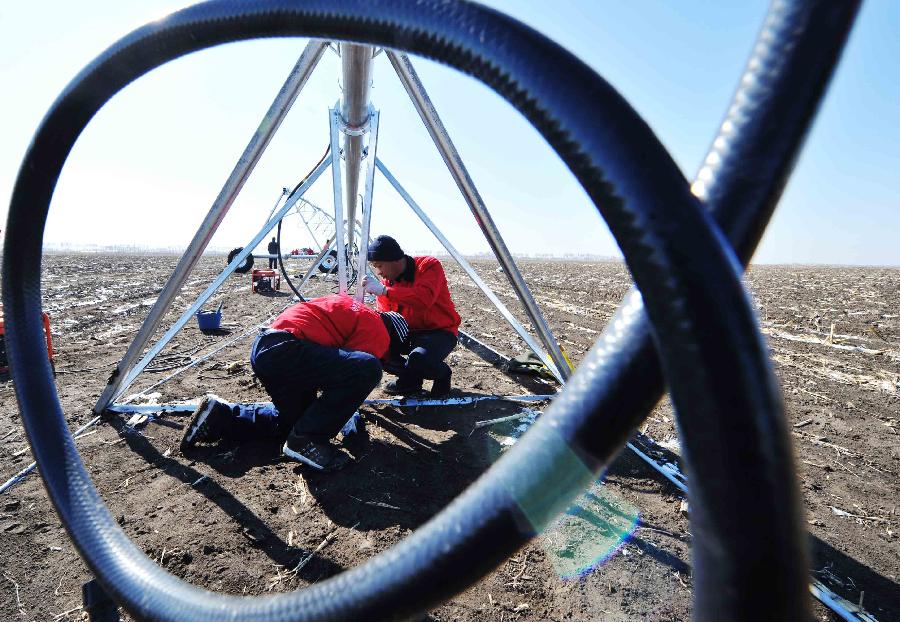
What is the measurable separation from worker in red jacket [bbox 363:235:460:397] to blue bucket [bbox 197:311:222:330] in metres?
3.70

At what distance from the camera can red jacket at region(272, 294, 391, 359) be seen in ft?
10.1

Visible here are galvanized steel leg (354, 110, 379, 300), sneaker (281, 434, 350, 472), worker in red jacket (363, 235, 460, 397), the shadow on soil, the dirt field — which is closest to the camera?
the dirt field

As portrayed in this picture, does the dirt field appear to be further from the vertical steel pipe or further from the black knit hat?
the vertical steel pipe

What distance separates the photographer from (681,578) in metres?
2.21

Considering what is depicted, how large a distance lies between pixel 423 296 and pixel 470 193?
1.18 meters

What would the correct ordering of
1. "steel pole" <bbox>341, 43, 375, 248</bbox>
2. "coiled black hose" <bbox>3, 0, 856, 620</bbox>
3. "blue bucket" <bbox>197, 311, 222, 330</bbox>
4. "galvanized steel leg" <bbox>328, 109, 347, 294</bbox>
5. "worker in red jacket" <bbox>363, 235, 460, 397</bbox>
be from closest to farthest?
1. "coiled black hose" <bbox>3, 0, 856, 620</bbox>
2. "steel pole" <bbox>341, 43, 375, 248</bbox>
3. "galvanized steel leg" <bbox>328, 109, 347, 294</bbox>
4. "worker in red jacket" <bbox>363, 235, 460, 397</bbox>
5. "blue bucket" <bbox>197, 311, 222, 330</bbox>

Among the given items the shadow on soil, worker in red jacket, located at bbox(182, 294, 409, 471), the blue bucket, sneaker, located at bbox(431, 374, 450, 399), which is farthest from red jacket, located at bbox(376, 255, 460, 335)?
the blue bucket

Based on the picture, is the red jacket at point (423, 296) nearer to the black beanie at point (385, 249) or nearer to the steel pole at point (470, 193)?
the black beanie at point (385, 249)

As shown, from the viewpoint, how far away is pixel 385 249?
4387mm

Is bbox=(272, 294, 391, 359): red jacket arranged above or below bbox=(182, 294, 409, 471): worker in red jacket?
above

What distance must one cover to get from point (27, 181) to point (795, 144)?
1933 millimetres

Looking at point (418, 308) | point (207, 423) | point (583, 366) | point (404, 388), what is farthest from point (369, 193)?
point (583, 366)

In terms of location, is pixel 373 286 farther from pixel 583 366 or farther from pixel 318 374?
pixel 583 366

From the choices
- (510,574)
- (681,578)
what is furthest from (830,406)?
(510,574)
